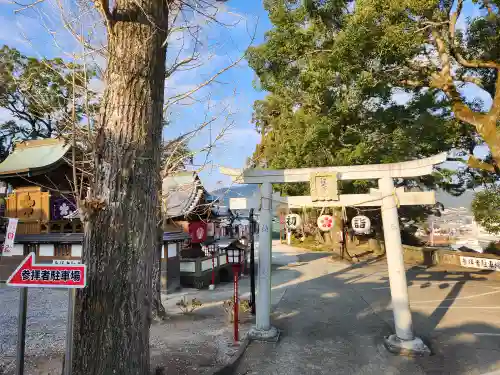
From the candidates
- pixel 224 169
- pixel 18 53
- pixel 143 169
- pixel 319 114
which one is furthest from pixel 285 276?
pixel 18 53

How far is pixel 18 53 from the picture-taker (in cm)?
1989

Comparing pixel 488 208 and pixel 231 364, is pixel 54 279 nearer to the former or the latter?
pixel 231 364

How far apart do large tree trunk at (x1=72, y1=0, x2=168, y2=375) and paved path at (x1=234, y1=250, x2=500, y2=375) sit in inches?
126

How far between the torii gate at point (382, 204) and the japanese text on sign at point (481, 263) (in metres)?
11.6

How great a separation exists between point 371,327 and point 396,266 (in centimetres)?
217

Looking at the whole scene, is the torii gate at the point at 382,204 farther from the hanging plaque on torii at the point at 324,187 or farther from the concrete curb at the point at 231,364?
the concrete curb at the point at 231,364

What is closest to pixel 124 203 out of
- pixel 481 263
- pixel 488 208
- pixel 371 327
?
pixel 371 327

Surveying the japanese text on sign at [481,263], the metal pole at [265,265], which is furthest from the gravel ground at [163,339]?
the japanese text on sign at [481,263]

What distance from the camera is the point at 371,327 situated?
850 cm

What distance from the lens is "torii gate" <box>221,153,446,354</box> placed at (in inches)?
276

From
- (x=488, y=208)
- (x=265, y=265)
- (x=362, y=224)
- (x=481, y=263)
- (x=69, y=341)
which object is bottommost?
(x=481, y=263)

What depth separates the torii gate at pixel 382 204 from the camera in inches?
276

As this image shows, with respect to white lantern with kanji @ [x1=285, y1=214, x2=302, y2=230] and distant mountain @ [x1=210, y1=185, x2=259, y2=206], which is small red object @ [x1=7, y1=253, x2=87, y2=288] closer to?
distant mountain @ [x1=210, y1=185, x2=259, y2=206]

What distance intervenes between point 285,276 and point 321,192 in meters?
9.66
